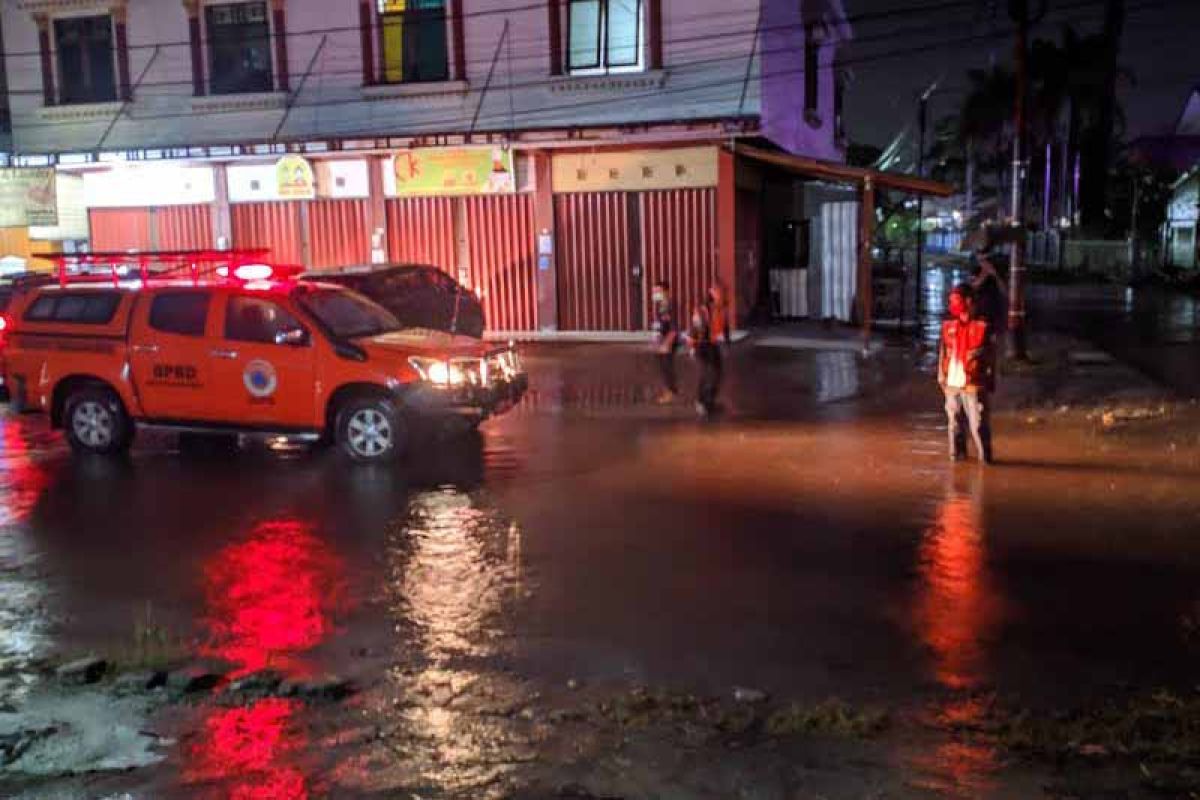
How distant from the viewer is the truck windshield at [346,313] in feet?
38.0

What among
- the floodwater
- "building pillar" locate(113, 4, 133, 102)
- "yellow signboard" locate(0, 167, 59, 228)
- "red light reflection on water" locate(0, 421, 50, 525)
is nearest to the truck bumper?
the floodwater

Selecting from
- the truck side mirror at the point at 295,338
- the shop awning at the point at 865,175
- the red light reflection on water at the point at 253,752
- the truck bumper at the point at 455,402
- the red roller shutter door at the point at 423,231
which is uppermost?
the shop awning at the point at 865,175

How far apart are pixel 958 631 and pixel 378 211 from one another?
62.5 feet

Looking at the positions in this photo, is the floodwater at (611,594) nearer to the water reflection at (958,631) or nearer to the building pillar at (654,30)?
the water reflection at (958,631)

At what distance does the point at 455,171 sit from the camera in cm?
2270

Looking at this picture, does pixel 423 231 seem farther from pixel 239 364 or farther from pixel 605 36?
pixel 239 364

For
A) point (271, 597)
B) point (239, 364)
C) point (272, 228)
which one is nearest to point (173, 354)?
point (239, 364)

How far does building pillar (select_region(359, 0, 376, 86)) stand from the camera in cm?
2302

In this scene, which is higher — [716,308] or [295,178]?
[295,178]

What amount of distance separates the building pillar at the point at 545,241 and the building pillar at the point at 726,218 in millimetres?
3263

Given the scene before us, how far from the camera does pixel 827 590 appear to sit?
23.4 ft

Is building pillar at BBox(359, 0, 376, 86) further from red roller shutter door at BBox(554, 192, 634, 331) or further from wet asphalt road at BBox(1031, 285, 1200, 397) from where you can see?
wet asphalt road at BBox(1031, 285, 1200, 397)

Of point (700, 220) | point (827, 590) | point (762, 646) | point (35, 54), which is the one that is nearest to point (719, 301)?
point (700, 220)

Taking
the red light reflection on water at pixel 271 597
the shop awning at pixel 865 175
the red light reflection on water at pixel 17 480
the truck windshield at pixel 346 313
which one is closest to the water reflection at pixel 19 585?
the red light reflection on water at pixel 17 480
